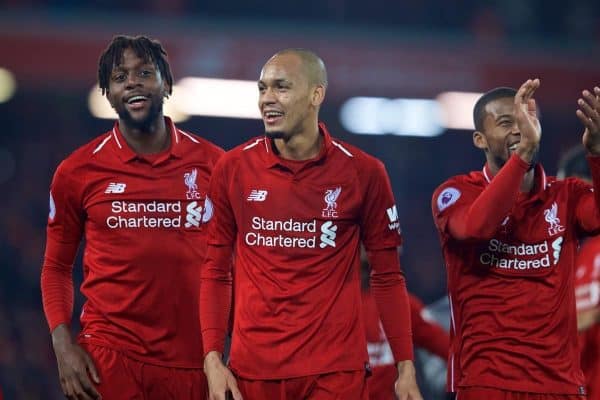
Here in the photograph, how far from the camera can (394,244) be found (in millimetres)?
4496

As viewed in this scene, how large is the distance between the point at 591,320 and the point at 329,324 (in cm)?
163

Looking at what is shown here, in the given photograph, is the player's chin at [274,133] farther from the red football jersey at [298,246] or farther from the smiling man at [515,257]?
the smiling man at [515,257]

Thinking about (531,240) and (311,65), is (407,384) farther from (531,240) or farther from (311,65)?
(311,65)

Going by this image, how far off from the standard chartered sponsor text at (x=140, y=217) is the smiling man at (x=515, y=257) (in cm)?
116

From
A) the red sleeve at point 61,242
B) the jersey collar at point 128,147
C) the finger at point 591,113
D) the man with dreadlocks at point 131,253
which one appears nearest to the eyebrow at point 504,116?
the finger at point 591,113

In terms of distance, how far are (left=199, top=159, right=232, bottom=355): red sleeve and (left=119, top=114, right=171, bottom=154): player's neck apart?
63 centimetres

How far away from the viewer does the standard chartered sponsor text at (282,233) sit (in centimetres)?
434

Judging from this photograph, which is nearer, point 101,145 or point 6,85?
point 101,145

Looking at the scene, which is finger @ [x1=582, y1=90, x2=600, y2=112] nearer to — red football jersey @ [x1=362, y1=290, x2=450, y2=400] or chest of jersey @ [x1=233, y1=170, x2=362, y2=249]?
chest of jersey @ [x1=233, y1=170, x2=362, y2=249]

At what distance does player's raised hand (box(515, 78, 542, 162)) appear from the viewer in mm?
4516

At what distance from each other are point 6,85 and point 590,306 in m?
11.1

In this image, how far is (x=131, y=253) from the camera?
4832 mm

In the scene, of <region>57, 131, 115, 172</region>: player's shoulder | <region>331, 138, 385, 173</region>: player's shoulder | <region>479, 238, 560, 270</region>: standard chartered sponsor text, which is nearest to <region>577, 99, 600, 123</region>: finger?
<region>479, 238, 560, 270</region>: standard chartered sponsor text

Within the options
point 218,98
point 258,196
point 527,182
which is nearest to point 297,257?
point 258,196
